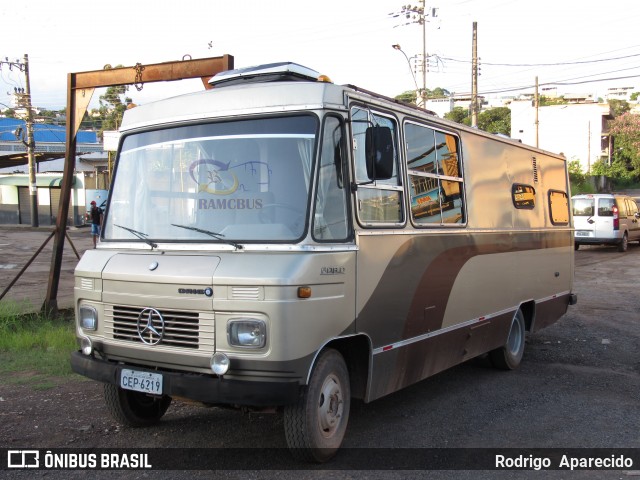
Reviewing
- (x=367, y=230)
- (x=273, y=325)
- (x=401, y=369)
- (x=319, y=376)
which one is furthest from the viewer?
(x=401, y=369)

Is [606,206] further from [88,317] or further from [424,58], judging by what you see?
[88,317]

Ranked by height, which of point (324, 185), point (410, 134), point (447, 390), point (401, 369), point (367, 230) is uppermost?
point (410, 134)

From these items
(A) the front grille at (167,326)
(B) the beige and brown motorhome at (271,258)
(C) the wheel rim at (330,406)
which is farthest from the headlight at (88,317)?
(C) the wheel rim at (330,406)

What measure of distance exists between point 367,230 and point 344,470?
177cm

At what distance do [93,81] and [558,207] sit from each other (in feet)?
23.6

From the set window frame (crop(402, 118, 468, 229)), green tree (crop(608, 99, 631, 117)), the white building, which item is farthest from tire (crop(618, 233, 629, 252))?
green tree (crop(608, 99, 631, 117))

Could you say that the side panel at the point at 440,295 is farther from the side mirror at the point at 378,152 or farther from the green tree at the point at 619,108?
the green tree at the point at 619,108

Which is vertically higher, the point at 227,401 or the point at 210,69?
the point at 210,69

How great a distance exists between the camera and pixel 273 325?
409cm

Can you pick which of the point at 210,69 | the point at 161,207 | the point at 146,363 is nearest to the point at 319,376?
the point at 146,363

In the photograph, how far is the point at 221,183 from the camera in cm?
472

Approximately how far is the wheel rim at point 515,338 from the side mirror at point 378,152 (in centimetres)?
397

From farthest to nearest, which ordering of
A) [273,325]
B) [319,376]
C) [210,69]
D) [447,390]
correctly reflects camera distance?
[210,69], [447,390], [319,376], [273,325]

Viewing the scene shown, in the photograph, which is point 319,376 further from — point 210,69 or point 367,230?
point 210,69
